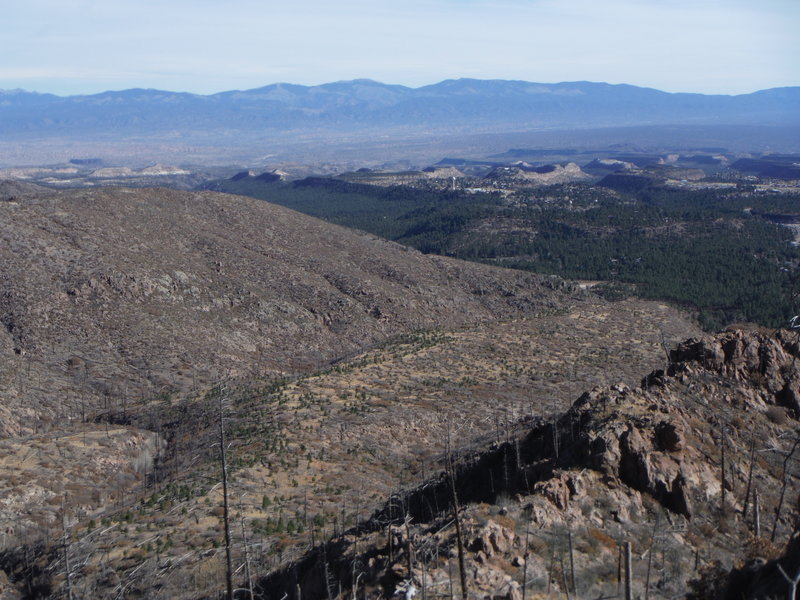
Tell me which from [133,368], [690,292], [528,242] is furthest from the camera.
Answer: [528,242]

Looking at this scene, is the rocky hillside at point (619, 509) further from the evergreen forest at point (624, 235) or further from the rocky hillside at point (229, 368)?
the evergreen forest at point (624, 235)

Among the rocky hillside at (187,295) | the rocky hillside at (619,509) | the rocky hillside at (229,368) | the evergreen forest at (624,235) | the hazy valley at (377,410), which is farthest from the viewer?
the evergreen forest at (624,235)

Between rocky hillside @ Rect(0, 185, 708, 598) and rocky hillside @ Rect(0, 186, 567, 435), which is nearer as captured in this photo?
rocky hillside @ Rect(0, 185, 708, 598)

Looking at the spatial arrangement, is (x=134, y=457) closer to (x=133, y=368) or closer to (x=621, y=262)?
(x=133, y=368)

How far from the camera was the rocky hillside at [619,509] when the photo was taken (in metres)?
17.6

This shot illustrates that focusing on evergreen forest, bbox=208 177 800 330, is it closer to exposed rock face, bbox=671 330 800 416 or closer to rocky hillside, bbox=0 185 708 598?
rocky hillside, bbox=0 185 708 598

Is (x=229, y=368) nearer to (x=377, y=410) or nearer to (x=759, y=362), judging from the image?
(x=377, y=410)

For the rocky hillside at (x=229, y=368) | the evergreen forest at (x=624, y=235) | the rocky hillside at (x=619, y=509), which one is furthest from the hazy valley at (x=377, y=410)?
the evergreen forest at (x=624, y=235)

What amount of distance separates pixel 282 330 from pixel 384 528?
129 ft

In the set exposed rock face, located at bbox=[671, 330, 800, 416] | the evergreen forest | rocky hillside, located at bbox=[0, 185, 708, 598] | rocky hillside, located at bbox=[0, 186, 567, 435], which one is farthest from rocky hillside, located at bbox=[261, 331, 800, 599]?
the evergreen forest

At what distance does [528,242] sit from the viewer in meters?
104

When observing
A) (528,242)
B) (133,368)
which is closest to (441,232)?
(528,242)

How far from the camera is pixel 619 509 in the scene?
20.8 metres

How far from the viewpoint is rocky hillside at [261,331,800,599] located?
57.9ft
